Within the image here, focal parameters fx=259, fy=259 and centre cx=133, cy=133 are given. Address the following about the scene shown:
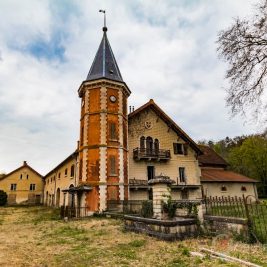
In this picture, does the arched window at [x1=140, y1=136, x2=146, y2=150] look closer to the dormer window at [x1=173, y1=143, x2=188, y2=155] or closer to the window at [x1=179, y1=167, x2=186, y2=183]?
the dormer window at [x1=173, y1=143, x2=188, y2=155]

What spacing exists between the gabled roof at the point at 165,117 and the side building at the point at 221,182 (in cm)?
368

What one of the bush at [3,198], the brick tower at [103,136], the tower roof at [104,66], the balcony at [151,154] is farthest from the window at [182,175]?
the bush at [3,198]

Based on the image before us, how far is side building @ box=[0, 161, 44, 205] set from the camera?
45862 mm

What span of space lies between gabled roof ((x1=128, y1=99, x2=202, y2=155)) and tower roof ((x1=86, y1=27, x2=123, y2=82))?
3695mm

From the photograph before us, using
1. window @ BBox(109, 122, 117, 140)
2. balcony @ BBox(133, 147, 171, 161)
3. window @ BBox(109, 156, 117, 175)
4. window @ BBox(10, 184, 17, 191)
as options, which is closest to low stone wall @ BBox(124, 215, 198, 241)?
window @ BBox(109, 156, 117, 175)

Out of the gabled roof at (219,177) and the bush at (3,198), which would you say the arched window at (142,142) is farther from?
the bush at (3,198)

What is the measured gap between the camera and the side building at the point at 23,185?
45.9 meters

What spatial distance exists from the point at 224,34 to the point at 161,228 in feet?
26.5

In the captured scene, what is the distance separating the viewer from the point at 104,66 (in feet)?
81.4

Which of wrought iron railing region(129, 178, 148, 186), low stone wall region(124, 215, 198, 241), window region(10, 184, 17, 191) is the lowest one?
low stone wall region(124, 215, 198, 241)

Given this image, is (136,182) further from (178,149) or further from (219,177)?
(219,177)

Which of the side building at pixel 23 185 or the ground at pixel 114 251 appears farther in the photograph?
the side building at pixel 23 185

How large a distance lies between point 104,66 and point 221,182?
18.2m

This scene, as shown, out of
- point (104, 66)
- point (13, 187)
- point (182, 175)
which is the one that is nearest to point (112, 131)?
point (104, 66)
